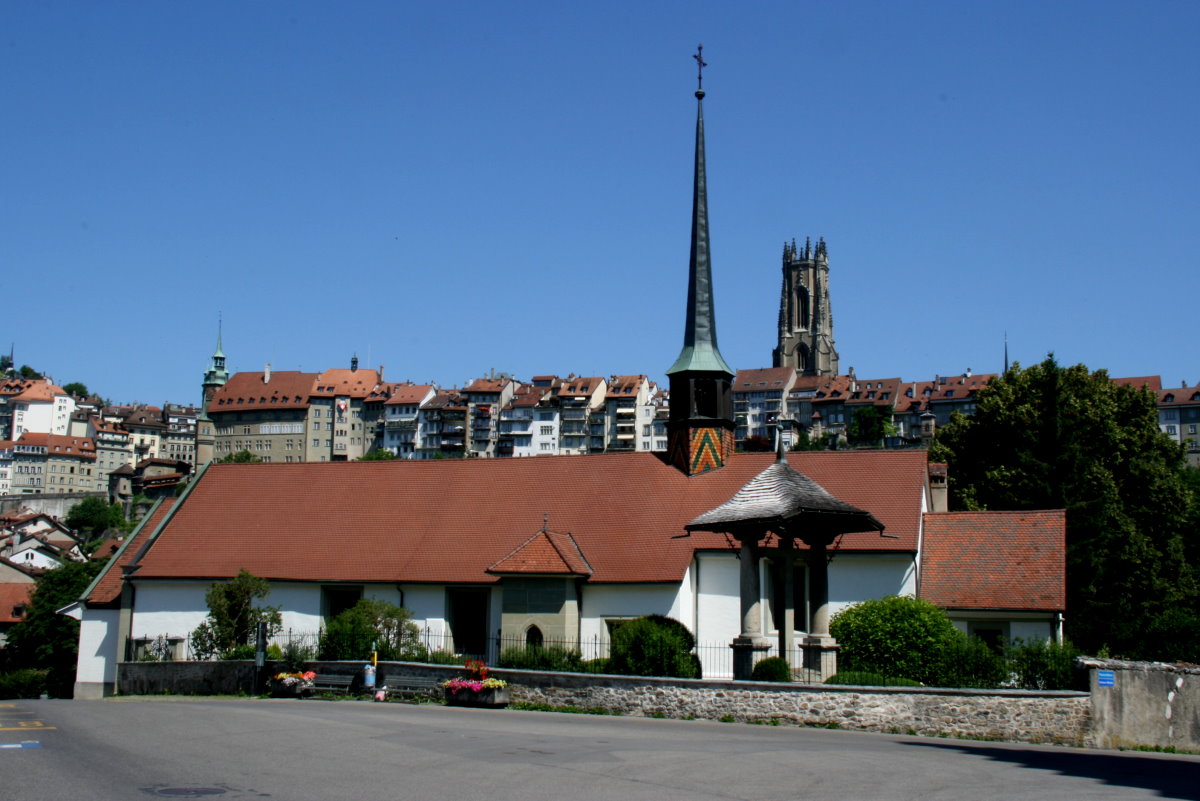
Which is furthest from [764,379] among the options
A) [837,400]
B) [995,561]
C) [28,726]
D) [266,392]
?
[28,726]

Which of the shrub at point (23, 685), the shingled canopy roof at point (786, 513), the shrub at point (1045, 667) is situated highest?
the shingled canopy roof at point (786, 513)

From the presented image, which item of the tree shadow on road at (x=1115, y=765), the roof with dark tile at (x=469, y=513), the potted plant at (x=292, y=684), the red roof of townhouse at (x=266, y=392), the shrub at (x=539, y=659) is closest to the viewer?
the tree shadow on road at (x=1115, y=765)

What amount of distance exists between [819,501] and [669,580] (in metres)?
8.06

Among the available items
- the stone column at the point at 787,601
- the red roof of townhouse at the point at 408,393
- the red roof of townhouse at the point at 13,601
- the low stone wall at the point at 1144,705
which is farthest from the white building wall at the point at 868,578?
the red roof of townhouse at the point at 408,393

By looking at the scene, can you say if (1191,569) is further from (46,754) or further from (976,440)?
(46,754)

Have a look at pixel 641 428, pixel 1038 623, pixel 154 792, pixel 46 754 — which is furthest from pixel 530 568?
pixel 641 428

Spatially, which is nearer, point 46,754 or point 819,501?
point 46,754

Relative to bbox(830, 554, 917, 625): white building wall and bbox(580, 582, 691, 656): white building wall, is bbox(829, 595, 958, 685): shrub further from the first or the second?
bbox(580, 582, 691, 656): white building wall

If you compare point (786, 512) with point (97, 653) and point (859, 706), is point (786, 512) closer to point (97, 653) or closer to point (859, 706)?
point (859, 706)

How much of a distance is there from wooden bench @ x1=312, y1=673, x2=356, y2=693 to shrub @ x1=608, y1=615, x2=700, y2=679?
6.35 meters

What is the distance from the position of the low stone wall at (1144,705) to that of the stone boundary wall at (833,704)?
38cm

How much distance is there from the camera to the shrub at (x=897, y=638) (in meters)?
26.5

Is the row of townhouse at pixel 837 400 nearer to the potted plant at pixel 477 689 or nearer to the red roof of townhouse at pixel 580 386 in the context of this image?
the red roof of townhouse at pixel 580 386

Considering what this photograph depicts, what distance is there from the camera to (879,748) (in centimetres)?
1858
